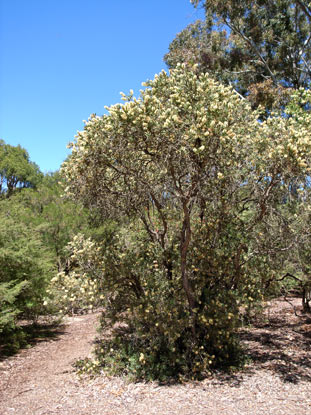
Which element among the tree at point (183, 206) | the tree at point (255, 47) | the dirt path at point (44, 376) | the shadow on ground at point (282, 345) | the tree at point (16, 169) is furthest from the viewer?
the tree at point (16, 169)

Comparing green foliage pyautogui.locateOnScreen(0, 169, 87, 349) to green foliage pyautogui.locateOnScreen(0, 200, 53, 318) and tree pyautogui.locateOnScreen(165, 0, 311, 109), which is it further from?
tree pyautogui.locateOnScreen(165, 0, 311, 109)

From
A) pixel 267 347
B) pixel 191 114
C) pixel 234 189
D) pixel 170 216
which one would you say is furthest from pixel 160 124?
pixel 267 347

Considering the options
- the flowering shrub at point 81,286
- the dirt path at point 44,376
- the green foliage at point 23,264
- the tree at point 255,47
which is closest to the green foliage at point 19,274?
the green foliage at point 23,264

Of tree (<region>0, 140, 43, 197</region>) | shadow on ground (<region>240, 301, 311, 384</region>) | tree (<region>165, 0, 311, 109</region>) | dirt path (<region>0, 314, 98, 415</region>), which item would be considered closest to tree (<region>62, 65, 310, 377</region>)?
shadow on ground (<region>240, 301, 311, 384</region>)

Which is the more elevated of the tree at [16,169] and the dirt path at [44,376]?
the tree at [16,169]

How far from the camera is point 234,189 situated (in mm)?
5113

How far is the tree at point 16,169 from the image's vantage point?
88.7 ft

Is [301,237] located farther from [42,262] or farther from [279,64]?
[279,64]

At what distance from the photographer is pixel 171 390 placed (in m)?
5.01

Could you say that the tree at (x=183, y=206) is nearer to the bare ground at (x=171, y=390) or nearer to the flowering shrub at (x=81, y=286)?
the flowering shrub at (x=81, y=286)

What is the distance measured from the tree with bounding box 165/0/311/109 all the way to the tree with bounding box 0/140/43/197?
54.5ft

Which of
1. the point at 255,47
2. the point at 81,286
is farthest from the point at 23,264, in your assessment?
the point at 255,47

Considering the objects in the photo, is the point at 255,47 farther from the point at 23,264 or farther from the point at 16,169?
the point at 16,169

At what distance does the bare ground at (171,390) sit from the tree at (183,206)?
0.43 metres
